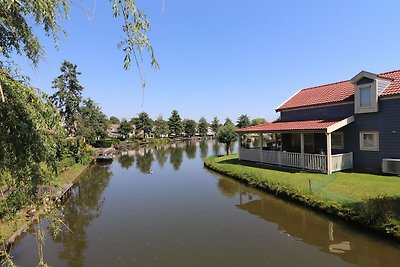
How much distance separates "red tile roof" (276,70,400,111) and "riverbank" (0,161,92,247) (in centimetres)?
1670

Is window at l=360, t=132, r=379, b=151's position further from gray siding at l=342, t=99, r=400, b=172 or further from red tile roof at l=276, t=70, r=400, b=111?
red tile roof at l=276, t=70, r=400, b=111

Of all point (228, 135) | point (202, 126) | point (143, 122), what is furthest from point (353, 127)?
point (202, 126)

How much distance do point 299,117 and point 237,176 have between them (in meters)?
7.08

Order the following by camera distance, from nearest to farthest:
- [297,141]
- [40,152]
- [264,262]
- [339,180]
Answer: [40,152]
[264,262]
[339,180]
[297,141]

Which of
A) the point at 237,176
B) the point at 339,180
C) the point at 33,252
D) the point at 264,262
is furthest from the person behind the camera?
the point at 237,176

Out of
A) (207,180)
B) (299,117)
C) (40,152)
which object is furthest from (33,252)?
→ (299,117)

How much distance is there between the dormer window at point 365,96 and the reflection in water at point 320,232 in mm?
8083

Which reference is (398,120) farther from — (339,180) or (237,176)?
(237,176)

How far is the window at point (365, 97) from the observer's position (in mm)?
16969

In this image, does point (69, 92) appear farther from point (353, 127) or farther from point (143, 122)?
point (143, 122)

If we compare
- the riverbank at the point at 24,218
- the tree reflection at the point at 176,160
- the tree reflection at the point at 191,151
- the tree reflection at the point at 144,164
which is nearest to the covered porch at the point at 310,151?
the tree reflection at the point at 176,160

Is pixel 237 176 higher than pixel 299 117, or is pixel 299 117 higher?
pixel 299 117

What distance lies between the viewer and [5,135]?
4.41 metres

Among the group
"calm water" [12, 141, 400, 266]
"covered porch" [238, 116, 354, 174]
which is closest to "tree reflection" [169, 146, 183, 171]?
"covered porch" [238, 116, 354, 174]
